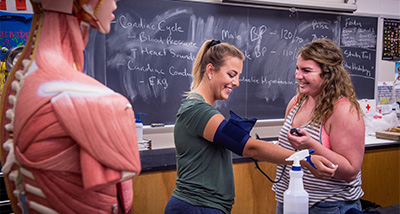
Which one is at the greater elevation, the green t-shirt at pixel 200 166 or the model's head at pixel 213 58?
the model's head at pixel 213 58

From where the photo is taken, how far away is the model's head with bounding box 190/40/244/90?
1.47 metres

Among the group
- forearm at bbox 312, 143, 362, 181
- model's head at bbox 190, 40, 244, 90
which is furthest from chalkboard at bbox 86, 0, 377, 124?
forearm at bbox 312, 143, 362, 181

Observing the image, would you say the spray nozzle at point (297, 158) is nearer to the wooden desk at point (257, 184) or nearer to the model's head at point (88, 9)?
the model's head at point (88, 9)

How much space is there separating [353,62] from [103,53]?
9.75ft

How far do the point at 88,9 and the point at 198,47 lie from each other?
2745mm

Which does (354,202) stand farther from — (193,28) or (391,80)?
(391,80)

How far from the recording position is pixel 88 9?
26.9 inches

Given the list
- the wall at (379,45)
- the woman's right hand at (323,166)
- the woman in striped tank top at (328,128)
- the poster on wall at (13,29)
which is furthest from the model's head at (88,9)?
the wall at (379,45)

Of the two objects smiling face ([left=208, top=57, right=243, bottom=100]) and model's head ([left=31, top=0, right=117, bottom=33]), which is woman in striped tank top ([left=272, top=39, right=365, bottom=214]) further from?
model's head ([left=31, top=0, right=117, bottom=33])

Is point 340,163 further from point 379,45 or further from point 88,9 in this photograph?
point 379,45

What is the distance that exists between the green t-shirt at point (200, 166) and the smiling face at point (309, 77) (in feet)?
1.77

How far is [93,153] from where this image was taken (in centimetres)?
58

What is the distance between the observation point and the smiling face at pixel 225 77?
146 centimetres

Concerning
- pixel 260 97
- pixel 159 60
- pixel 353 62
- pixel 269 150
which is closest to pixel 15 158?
pixel 269 150
